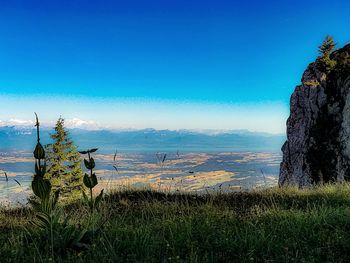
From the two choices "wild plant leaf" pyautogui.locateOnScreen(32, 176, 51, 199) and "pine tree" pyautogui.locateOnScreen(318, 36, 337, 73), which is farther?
"pine tree" pyautogui.locateOnScreen(318, 36, 337, 73)

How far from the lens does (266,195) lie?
444 inches

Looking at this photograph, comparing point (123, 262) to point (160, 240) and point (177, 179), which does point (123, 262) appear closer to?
point (160, 240)

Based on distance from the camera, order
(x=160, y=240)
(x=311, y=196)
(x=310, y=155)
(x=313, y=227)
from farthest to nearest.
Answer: (x=310, y=155)
(x=311, y=196)
(x=313, y=227)
(x=160, y=240)

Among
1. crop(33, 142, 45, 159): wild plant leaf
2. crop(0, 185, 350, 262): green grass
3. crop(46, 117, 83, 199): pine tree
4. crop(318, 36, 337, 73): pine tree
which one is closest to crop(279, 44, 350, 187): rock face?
crop(318, 36, 337, 73): pine tree

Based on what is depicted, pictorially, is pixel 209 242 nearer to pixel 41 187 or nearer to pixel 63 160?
pixel 41 187

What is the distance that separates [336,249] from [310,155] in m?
16.1

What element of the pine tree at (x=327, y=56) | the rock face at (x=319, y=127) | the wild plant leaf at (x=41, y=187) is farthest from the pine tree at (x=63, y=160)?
the wild plant leaf at (x=41, y=187)

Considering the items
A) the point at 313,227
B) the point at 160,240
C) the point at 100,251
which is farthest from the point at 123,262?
the point at 313,227

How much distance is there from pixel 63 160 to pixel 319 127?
22617mm

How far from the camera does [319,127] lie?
19984 mm

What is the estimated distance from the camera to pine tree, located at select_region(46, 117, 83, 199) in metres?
30.7

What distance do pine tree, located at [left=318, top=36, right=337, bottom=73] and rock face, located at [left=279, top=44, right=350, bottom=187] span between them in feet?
0.77

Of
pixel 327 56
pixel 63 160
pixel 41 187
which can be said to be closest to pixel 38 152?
pixel 41 187

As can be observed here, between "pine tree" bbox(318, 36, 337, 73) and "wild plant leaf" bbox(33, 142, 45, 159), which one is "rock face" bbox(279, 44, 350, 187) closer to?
"pine tree" bbox(318, 36, 337, 73)
